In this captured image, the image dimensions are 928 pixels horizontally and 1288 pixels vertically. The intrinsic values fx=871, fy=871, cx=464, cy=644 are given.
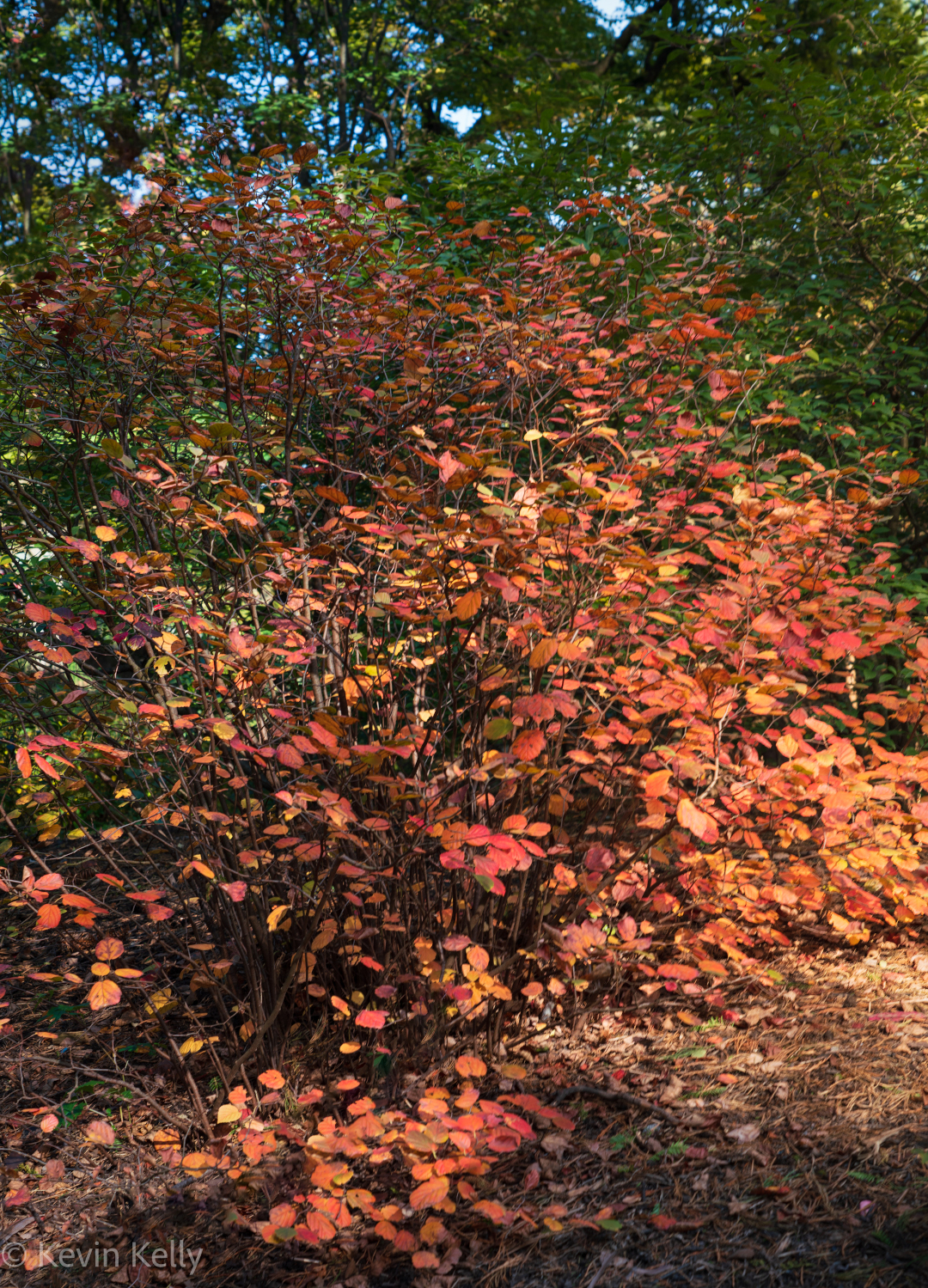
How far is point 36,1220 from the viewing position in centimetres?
230

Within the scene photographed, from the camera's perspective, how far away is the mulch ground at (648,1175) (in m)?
1.94

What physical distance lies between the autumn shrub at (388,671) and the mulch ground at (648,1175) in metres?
0.15

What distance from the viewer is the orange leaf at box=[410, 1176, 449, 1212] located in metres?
1.91

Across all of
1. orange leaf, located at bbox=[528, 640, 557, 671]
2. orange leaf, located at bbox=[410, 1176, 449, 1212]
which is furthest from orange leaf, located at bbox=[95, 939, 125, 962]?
orange leaf, located at bbox=[528, 640, 557, 671]

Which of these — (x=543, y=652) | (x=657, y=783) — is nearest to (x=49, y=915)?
(x=543, y=652)

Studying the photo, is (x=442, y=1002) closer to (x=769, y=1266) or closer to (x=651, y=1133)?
(x=651, y=1133)

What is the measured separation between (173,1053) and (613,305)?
3072 millimetres

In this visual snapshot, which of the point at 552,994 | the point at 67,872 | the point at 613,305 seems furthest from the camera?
the point at 67,872

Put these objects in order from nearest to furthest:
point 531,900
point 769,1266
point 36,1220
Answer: point 769,1266, point 36,1220, point 531,900

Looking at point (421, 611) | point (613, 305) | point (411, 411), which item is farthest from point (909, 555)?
point (421, 611)

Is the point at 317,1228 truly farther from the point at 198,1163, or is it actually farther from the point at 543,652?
the point at 543,652

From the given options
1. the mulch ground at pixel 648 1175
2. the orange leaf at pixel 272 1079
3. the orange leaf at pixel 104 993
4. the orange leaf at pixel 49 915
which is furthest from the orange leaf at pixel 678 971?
the orange leaf at pixel 49 915

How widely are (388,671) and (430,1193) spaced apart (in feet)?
4.37

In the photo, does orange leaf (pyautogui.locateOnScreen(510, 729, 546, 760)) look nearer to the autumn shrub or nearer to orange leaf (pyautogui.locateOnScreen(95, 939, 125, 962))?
the autumn shrub
